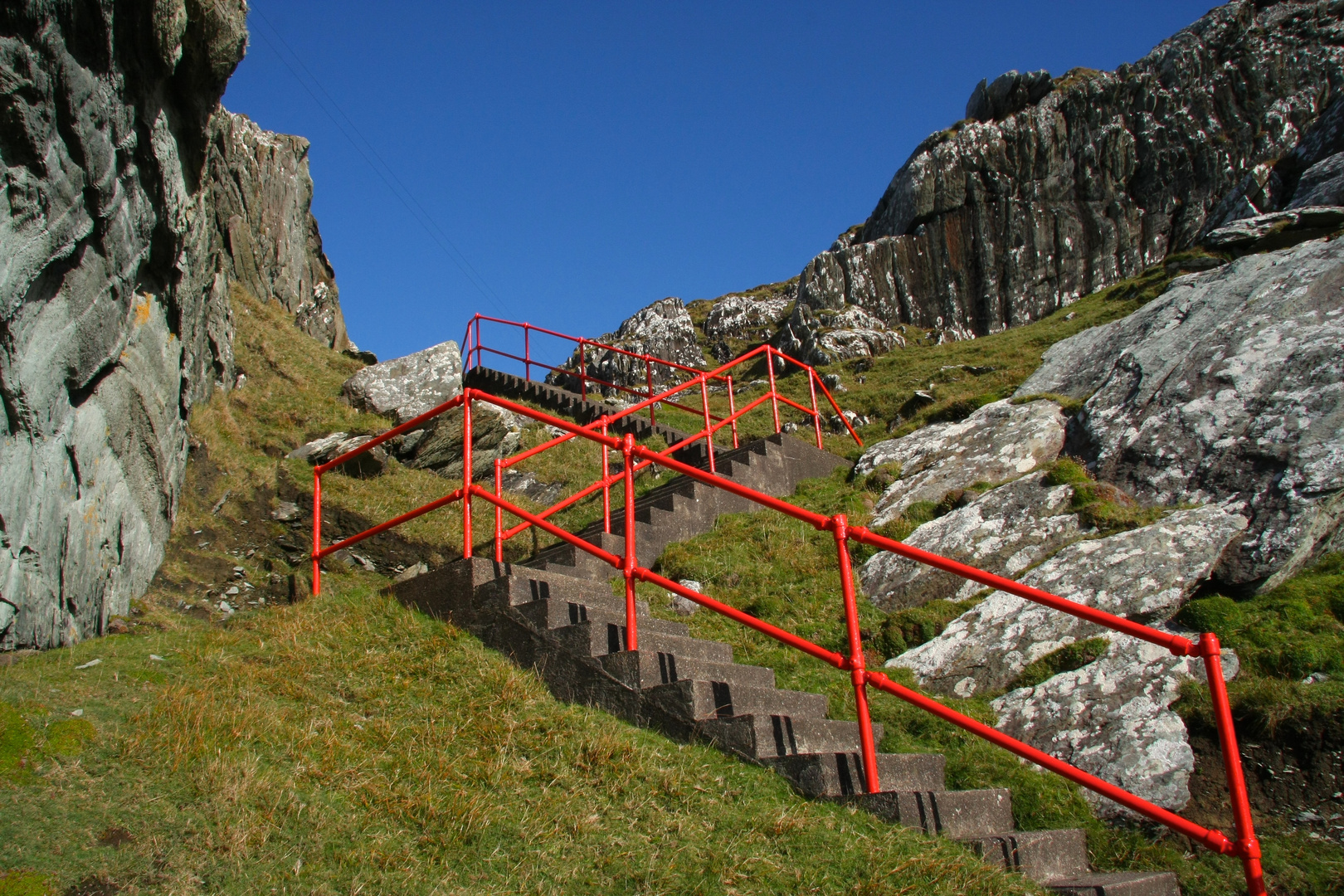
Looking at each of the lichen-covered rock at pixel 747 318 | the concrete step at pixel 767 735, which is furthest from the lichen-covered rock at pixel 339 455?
the lichen-covered rock at pixel 747 318

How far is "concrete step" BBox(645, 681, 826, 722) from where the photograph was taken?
4.91 metres

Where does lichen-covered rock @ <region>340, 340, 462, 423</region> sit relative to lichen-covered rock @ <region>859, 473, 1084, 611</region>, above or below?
above

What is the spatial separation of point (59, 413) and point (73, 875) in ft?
11.5

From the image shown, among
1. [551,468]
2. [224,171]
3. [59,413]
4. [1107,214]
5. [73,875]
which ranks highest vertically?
[1107,214]

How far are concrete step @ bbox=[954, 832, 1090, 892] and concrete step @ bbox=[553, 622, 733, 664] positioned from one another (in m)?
2.00

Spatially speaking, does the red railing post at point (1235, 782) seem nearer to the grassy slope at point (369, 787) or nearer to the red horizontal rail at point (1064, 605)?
the red horizontal rail at point (1064, 605)

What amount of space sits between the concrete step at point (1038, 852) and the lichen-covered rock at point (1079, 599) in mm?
1797

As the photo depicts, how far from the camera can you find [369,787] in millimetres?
4320

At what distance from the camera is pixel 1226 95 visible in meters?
28.6

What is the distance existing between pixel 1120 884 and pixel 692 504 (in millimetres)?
5965

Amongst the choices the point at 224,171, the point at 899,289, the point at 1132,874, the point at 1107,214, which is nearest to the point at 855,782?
the point at 1132,874

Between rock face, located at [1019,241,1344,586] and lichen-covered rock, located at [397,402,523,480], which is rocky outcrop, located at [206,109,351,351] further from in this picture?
rock face, located at [1019,241,1344,586]

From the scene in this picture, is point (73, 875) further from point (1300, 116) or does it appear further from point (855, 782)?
point (1300, 116)

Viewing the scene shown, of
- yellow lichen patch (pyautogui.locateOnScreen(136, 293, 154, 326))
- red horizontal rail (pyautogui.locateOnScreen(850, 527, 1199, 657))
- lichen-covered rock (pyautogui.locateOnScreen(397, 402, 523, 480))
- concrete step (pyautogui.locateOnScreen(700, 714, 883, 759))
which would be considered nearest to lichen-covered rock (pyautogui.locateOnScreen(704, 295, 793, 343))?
lichen-covered rock (pyautogui.locateOnScreen(397, 402, 523, 480))
